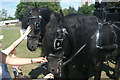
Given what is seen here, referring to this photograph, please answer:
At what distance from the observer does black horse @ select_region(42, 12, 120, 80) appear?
2.74 meters

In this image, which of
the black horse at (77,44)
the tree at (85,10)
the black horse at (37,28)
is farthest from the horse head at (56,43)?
the tree at (85,10)

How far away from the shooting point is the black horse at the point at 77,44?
2741 mm

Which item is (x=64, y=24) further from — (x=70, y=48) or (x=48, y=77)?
(x=48, y=77)

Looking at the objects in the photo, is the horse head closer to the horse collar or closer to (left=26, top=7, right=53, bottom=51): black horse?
the horse collar

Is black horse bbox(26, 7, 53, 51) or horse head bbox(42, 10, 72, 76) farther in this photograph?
black horse bbox(26, 7, 53, 51)

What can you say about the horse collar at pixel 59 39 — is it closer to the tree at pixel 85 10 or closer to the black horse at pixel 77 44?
the black horse at pixel 77 44

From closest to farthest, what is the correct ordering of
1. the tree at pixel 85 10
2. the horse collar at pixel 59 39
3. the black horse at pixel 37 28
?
1. the horse collar at pixel 59 39
2. the black horse at pixel 37 28
3. the tree at pixel 85 10

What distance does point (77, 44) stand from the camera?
3129 millimetres

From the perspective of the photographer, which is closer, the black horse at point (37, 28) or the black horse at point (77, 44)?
the black horse at point (77, 44)

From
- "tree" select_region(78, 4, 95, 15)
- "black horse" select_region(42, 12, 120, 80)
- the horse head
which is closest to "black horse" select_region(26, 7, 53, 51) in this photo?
"black horse" select_region(42, 12, 120, 80)

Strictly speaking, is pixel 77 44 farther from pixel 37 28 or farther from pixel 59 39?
pixel 37 28

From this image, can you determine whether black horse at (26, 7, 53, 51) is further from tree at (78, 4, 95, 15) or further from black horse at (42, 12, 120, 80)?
tree at (78, 4, 95, 15)

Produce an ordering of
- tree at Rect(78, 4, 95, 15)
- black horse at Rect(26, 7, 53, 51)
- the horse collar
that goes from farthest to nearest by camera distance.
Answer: tree at Rect(78, 4, 95, 15) → black horse at Rect(26, 7, 53, 51) → the horse collar

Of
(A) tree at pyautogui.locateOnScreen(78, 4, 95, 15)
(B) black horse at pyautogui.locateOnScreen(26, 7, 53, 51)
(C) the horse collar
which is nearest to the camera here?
(C) the horse collar
